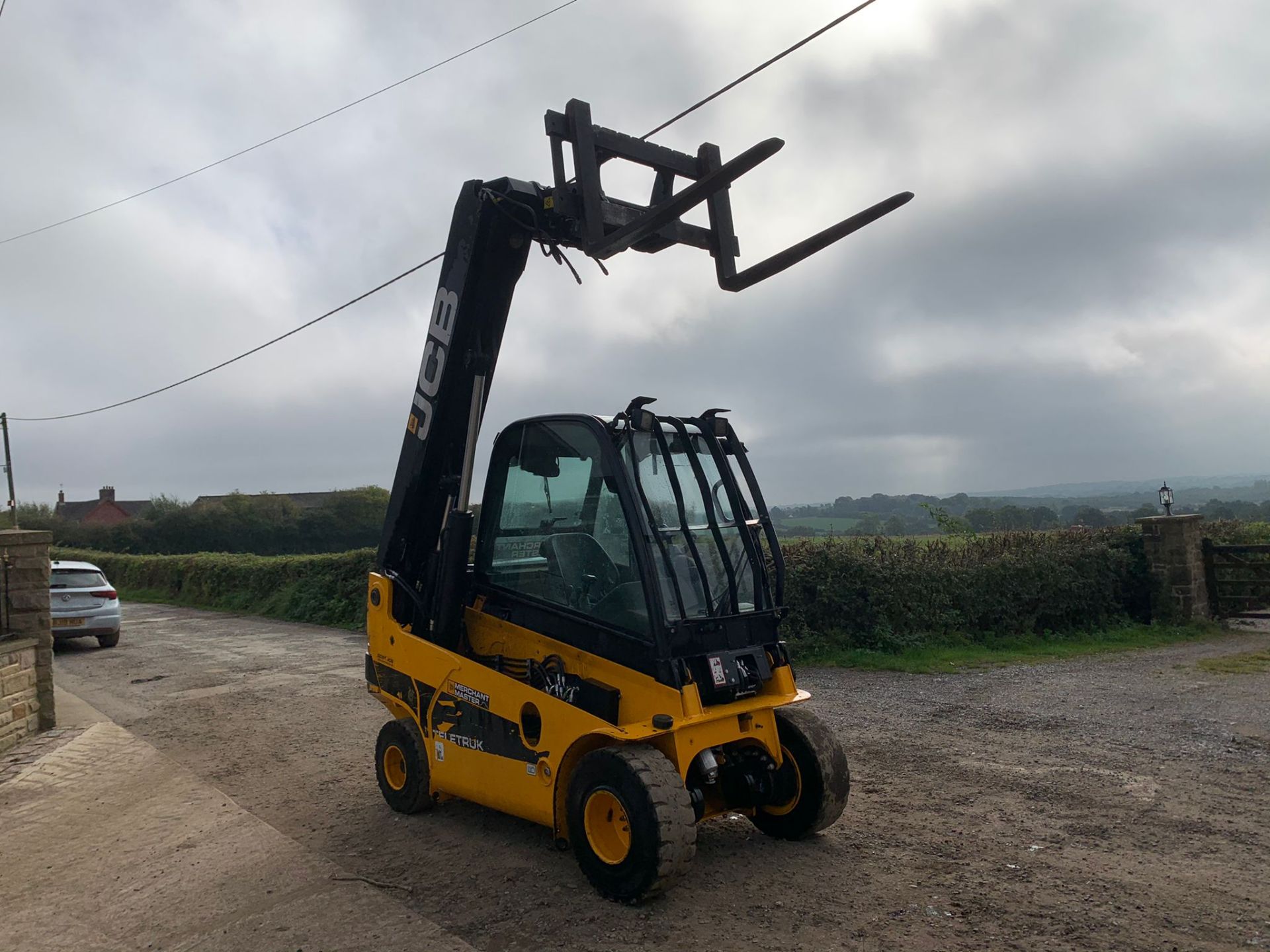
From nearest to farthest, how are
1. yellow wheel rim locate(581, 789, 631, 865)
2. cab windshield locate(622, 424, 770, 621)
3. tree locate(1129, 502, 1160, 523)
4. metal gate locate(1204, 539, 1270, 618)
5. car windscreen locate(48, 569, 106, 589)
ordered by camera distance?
yellow wheel rim locate(581, 789, 631, 865), cab windshield locate(622, 424, 770, 621), metal gate locate(1204, 539, 1270, 618), tree locate(1129, 502, 1160, 523), car windscreen locate(48, 569, 106, 589)

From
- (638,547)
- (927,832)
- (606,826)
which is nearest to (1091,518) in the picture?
(927,832)

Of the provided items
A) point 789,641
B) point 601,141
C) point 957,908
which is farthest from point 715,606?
point 789,641

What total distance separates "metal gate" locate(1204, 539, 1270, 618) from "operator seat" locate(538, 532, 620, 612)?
11982 millimetres

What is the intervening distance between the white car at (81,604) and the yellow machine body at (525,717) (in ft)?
37.8

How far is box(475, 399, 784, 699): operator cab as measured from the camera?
14.7 ft

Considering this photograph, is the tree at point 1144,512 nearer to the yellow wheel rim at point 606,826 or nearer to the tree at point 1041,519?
the tree at point 1041,519

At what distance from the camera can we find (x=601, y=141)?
507 centimetres

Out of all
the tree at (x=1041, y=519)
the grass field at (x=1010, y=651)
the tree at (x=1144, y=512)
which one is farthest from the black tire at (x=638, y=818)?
the tree at (x=1144, y=512)

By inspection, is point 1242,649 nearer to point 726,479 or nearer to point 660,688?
point 726,479

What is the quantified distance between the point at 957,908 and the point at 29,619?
326 inches

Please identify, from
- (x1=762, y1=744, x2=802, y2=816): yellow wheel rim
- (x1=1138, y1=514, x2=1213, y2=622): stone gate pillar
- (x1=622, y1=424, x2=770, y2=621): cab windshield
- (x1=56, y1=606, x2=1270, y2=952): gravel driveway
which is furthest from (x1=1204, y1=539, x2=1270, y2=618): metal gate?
(x1=622, y1=424, x2=770, y2=621): cab windshield

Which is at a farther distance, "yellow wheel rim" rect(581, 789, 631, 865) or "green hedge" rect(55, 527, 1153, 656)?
"green hedge" rect(55, 527, 1153, 656)

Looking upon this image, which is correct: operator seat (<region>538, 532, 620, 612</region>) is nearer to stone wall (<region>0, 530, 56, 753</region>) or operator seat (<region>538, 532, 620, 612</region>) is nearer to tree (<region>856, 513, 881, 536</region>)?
stone wall (<region>0, 530, 56, 753</region>)

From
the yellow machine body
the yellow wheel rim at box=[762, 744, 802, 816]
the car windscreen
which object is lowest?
the yellow wheel rim at box=[762, 744, 802, 816]
